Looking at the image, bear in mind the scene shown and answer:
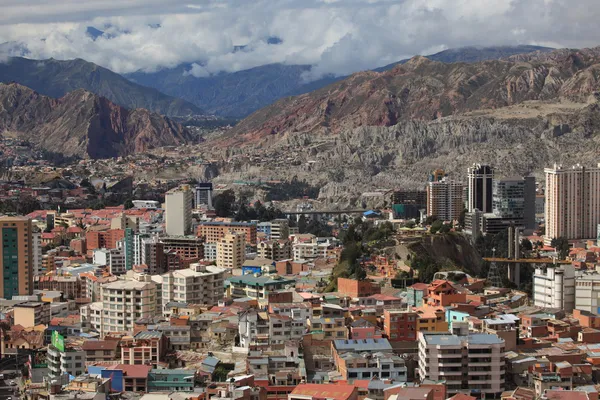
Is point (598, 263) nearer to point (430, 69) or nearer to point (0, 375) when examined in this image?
point (0, 375)

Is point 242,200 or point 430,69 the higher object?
point 430,69

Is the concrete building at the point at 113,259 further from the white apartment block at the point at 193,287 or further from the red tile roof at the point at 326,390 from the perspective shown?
the red tile roof at the point at 326,390

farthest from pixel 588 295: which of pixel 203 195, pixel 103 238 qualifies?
pixel 203 195

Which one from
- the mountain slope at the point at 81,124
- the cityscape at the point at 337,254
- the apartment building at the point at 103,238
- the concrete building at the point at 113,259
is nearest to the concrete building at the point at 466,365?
the cityscape at the point at 337,254

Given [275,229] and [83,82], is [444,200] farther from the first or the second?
[83,82]

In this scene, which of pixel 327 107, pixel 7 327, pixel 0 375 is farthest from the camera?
pixel 327 107

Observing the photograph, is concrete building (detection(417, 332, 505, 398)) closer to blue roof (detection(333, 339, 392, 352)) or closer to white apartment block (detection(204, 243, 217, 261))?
blue roof (detection(333, 339, 392, 352))

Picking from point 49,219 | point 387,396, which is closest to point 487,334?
point 387,396
